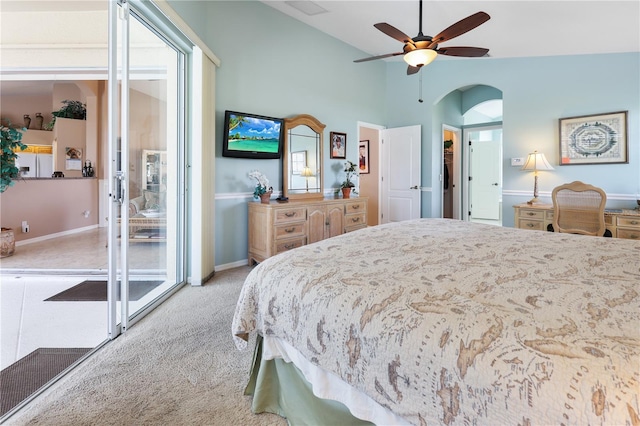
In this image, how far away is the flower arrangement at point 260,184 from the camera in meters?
3.90

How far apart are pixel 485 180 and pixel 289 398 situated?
755 centimetres

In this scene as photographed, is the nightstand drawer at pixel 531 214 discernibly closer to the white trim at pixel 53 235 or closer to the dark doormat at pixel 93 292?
the dark doormat at pixel 93 292

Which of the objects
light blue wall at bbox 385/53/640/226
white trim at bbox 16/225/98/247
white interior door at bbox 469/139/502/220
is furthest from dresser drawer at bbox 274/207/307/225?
white interior door at bbox 469/139/502/220

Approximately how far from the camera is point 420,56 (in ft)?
9.48

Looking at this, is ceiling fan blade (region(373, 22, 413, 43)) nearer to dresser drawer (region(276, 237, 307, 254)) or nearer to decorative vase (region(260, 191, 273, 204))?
decorative vase (region(260, 191, 273, 204))

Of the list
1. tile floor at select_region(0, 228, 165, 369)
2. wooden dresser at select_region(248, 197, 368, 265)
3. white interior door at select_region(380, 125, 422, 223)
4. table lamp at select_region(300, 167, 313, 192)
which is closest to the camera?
tile floor at select_region(0, 228, 165, 369)

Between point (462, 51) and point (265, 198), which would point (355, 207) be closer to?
point (265, 198)

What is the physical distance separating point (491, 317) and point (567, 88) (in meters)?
4.85

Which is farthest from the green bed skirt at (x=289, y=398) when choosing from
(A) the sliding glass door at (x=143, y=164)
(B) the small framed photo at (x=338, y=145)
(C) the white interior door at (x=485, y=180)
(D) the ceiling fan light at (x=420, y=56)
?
(C) the white interior door at (x=485, y=180)

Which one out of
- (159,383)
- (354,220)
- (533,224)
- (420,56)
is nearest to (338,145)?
(354,220)

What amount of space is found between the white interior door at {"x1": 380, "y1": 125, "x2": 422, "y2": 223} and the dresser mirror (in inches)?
69.0

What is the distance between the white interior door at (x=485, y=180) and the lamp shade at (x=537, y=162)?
118 inches

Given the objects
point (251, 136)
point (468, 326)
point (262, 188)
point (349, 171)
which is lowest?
point (468, 326)

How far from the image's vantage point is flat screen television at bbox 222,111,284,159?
3752 mm
